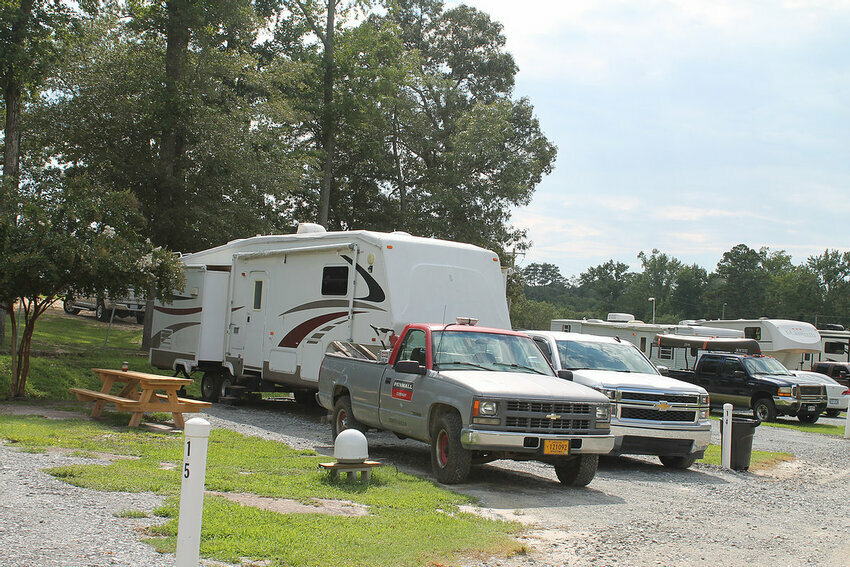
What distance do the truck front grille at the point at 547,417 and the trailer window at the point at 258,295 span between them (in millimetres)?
8560

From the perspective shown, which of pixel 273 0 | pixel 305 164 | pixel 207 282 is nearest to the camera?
pixel 207 282

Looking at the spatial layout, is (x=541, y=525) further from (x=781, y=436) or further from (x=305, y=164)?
(x=305, y=164)

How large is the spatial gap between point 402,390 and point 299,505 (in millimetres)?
→ 3112

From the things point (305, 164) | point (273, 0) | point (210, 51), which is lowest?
point (305, 164)

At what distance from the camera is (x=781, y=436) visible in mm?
18875

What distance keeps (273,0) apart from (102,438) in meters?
27.4

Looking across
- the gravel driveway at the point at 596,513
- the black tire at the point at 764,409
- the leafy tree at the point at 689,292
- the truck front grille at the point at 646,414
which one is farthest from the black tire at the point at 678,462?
the leafy tree at the point at 689,292

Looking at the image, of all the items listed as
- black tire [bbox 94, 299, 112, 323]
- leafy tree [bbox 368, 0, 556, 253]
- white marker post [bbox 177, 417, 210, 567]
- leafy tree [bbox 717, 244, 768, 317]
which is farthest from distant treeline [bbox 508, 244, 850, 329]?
white marker post [bbox 177, 417, 210, 567]

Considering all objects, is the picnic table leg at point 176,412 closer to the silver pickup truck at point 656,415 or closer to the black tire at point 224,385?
the black tire at point 224,385

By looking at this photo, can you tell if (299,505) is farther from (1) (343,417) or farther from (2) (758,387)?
(2) (758,387)

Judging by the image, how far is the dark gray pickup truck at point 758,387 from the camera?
22375 millimetres

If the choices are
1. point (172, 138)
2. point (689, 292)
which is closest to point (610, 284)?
point (689, 292)

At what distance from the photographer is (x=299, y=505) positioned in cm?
752

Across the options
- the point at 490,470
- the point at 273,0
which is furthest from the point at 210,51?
the point at 490,470
